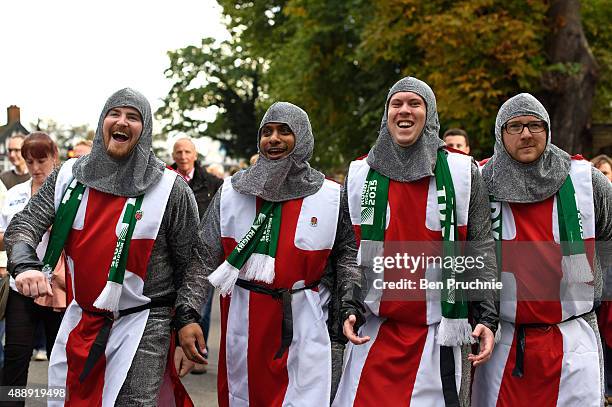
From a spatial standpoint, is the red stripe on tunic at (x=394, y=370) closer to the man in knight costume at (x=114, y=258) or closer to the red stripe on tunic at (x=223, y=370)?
the red stripe on tunic at (x=223, y=370)

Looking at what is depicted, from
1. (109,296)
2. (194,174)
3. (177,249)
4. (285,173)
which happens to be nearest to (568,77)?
(194,174)

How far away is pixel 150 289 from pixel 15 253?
0.66 metres

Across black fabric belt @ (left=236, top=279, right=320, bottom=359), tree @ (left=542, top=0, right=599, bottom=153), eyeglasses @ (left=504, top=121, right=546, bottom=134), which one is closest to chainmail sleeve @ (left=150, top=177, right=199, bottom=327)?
black fabric belt @ (left=236, top=279, right=320, bottom=359)

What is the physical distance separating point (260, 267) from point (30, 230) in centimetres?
112

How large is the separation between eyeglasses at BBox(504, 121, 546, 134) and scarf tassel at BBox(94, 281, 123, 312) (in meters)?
2.04

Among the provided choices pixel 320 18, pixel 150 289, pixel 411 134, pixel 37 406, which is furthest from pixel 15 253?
pixel 320 18

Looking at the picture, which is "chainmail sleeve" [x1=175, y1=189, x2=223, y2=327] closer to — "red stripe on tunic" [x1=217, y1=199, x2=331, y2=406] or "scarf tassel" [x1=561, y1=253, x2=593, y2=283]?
"red stripe on tunic" [x1=217, y1=199, x2=331, y2=406]

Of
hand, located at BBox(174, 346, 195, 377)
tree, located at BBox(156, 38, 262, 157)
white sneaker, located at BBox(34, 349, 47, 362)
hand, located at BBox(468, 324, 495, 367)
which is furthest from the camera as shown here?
tree, located at BBox(156, 38, 262, 157)

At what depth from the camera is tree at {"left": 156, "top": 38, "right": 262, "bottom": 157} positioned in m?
50.5

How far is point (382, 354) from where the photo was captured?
4.79 meters

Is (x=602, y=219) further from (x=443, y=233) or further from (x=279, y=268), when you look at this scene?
(x=279, y=268)

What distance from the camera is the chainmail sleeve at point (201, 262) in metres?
4.82

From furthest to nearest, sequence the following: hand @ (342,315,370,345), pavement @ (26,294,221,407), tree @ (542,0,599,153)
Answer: tree @ (542,0,599,153)
pavement @ (26,294,221,407)
hand @ (342,315,370,345)

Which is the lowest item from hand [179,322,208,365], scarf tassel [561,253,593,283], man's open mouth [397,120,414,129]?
hand [179,322,208,365]
